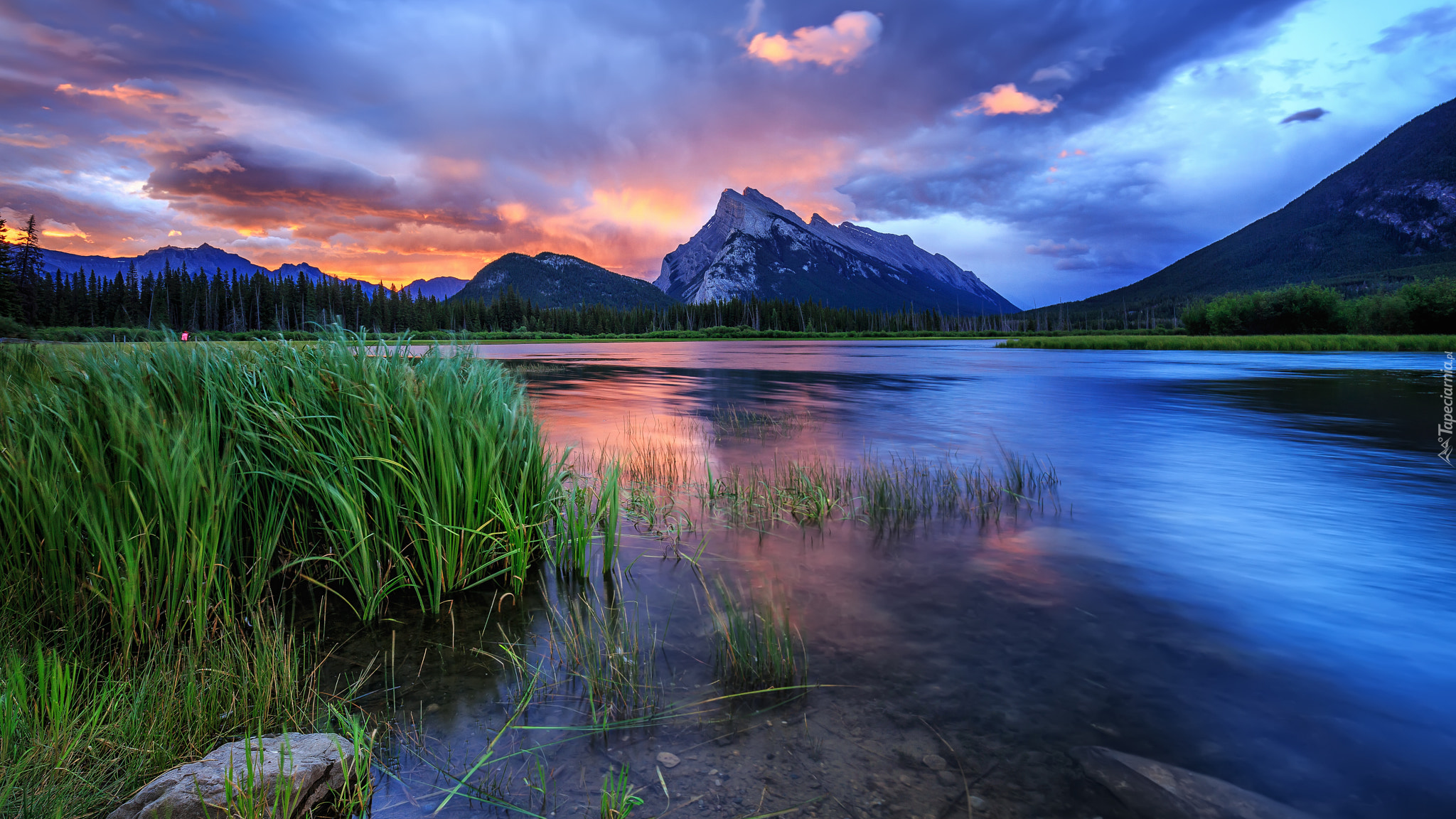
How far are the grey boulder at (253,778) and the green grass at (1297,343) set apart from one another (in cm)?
10261

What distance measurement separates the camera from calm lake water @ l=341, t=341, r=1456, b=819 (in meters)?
3.95

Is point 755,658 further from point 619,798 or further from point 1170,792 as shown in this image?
point 1170,792

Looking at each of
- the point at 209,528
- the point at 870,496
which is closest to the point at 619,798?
the point at 209,528

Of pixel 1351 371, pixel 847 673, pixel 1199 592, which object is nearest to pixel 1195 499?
pixel 1199 592

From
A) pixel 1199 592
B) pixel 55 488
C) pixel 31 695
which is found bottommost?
pixel 1199 592

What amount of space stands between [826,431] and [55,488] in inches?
686

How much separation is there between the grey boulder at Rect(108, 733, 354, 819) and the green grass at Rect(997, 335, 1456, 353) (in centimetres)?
10261

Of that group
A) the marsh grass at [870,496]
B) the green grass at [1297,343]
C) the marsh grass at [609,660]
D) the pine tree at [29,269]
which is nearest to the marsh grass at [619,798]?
the marsh grass at [609,660]

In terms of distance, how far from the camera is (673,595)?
6762 millimetres

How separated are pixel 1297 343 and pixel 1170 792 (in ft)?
328

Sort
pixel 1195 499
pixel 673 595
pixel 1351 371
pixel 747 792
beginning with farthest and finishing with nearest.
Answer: pixel 1351 371
pixel 1195 499
pixel 673 595
pixel 747 792

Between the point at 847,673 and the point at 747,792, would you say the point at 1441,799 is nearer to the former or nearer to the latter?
the point at 847,673

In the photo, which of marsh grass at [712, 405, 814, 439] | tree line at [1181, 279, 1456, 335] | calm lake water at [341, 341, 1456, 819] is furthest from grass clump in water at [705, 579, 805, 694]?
tree line at [1181, 279, 1456, 335]

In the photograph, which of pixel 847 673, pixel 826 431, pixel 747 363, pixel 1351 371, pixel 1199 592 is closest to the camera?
pixel 847 673
